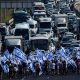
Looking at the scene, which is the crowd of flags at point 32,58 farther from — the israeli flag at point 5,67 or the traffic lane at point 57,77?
the traffic lane at point 57,77

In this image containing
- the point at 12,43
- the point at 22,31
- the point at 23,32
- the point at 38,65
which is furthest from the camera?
the point at 22,31

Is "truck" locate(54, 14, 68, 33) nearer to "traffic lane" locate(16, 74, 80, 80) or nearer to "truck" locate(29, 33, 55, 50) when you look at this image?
"truck" locate(29, 33, 55, 50)

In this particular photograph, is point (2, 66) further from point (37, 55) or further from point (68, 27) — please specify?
point (68, 27)

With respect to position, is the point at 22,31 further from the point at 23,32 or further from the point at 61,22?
the point at 61,22

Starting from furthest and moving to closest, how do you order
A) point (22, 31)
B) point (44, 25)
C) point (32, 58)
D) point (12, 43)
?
point (44, 25), point (22, 31), point (12, 43), point (32, 58)

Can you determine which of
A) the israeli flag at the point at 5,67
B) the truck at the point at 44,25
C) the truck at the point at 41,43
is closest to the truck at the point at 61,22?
the truck at the point at 44,25

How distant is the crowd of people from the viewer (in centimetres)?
3070

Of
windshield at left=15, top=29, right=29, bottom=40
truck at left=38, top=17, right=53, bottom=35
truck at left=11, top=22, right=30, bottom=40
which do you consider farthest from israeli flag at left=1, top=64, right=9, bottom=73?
truck at left=38, top=17, right=53, bottom=35

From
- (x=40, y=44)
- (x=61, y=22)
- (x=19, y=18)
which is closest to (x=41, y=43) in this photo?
(x=40, y=44)

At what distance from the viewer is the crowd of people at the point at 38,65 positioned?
30703mm

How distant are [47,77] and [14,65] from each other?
3.13 metres

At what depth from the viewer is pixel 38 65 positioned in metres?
31.1

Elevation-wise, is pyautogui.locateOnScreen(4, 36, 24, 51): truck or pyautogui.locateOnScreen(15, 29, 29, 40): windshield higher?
pyautogui.locateOnScreen(4, 36, 24, 51): truck

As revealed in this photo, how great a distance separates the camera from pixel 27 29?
48.2 meters
